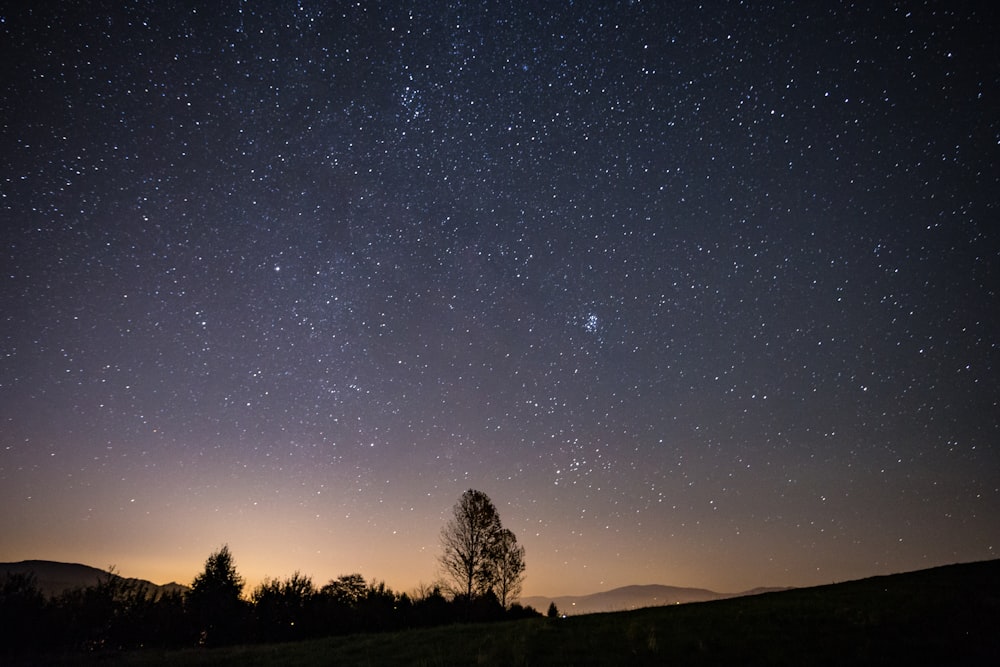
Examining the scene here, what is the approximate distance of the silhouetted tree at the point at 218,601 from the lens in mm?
26953

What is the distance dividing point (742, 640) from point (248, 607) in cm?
2744

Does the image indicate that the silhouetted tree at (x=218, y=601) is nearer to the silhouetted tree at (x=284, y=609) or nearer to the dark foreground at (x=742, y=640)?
the silhouetted tree at (x=284, y=609)

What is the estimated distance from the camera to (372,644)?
1733cm

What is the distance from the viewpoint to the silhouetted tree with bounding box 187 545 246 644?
27.0 metres

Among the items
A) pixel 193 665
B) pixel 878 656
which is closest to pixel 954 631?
pixel 878 656

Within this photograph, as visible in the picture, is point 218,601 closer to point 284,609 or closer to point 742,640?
point 284,609

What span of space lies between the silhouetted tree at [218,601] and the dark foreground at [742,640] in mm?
8204

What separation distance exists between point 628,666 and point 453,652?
545cm

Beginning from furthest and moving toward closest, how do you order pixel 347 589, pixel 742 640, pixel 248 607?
pixel 347 589, pixel 248 607, pixel 742 640

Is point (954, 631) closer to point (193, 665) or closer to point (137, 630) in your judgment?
point (193, 665)

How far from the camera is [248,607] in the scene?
2866cm

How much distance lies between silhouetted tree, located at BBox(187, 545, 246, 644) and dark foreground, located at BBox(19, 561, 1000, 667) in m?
8.20

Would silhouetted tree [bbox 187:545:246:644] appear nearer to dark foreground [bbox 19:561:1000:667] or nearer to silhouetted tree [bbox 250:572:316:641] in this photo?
silhouetted tree [bbox 250:572:316:641]

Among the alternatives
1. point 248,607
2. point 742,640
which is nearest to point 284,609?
point 248,607
